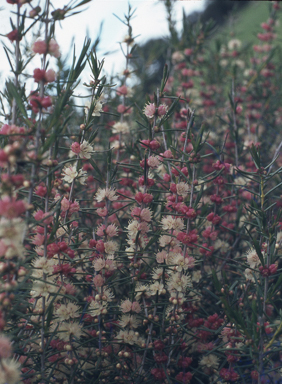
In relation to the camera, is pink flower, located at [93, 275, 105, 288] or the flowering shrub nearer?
the flowering shrub

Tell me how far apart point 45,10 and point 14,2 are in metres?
0.05

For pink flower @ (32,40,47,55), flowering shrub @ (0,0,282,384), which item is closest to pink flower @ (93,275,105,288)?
flowering shrub @ (0,0,282,384)

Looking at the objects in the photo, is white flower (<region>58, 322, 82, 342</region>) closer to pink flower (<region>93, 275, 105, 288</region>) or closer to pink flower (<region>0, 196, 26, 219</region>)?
pink flower (<region>93, 275, 105, 288</region>)

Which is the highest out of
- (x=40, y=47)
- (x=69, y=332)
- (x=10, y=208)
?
(x=40, y=47)

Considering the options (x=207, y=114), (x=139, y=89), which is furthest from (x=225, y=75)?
(x=139, y=89)

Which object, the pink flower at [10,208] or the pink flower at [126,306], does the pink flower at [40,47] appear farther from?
the pink flower at [126,306]

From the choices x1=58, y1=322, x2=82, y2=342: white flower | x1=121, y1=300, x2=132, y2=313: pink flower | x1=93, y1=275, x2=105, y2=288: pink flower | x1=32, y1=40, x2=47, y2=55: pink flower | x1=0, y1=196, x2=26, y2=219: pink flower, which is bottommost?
x1=58, y1=322, x2=82, y2=342: white flower

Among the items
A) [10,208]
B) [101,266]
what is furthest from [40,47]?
[101,266]

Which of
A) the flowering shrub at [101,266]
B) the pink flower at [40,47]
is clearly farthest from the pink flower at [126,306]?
the pink flower at [40,47]

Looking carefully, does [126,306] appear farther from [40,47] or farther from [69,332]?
[40,47]

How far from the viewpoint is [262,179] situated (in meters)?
0.68

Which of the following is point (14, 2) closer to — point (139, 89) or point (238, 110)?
point (238, 110)

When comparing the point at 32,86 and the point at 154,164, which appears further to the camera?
the point at 32,86

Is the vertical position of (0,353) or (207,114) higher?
(207,114)
